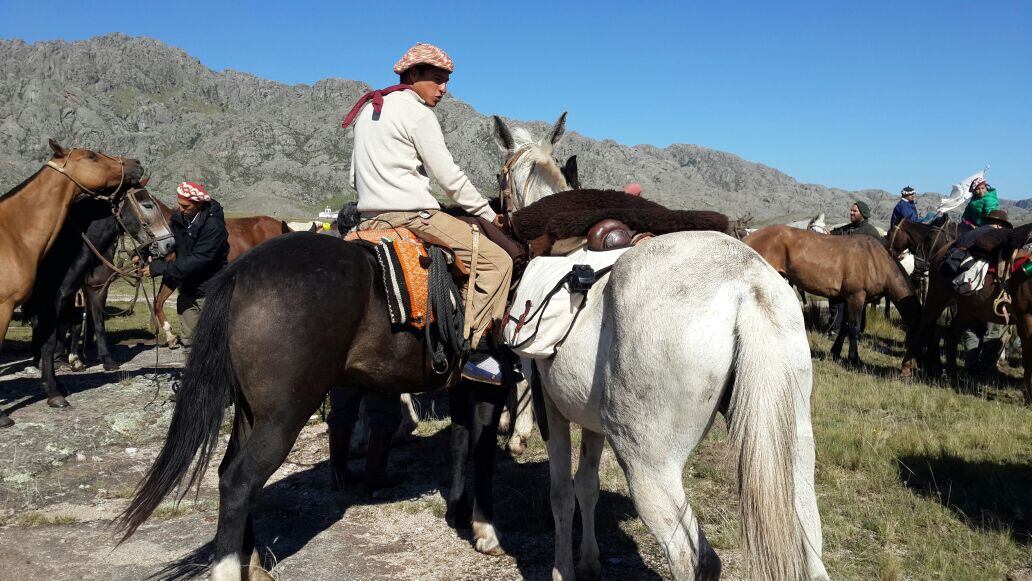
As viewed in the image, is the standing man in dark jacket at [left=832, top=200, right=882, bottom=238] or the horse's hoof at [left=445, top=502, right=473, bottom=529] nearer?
the horse's hoof at [left=445, top=502, right=473, bottom=529]

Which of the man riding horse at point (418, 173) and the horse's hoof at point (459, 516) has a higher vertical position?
the man riding horse at point (418, 173)

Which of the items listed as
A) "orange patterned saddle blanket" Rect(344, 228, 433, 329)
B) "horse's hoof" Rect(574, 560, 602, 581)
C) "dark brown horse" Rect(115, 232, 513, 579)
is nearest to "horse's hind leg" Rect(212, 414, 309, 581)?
"dark brown horse" Rect(115, 232, 513, 579)

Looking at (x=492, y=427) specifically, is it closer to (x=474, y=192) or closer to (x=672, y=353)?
(x=474, y=192)

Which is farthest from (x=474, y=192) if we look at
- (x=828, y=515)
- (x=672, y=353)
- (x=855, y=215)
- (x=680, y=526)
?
(x=855, y=215)

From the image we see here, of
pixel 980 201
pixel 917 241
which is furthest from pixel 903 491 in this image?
pixel 917 241

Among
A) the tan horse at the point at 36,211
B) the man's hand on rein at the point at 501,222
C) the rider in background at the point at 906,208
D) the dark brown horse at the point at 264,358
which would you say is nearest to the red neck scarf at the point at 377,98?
the dark brown horse at the point at 264,358

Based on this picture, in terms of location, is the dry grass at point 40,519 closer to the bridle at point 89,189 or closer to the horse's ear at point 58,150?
the bridle at point 89,189

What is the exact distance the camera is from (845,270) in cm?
1110

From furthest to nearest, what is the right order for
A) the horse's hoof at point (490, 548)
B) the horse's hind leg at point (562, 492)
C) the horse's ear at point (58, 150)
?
1. the horse's ear at point (58, 150)
2. the horse's hoof at point (490, 548)
3. the horse's hind leg at point (562, 492)

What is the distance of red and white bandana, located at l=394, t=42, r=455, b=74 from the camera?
3.60 m

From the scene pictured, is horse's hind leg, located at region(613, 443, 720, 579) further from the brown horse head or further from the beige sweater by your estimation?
the brown horse head

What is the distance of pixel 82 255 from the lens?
7.59 m

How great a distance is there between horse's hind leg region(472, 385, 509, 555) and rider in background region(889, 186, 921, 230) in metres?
13.4

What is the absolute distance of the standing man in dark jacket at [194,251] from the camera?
21.5 ft
